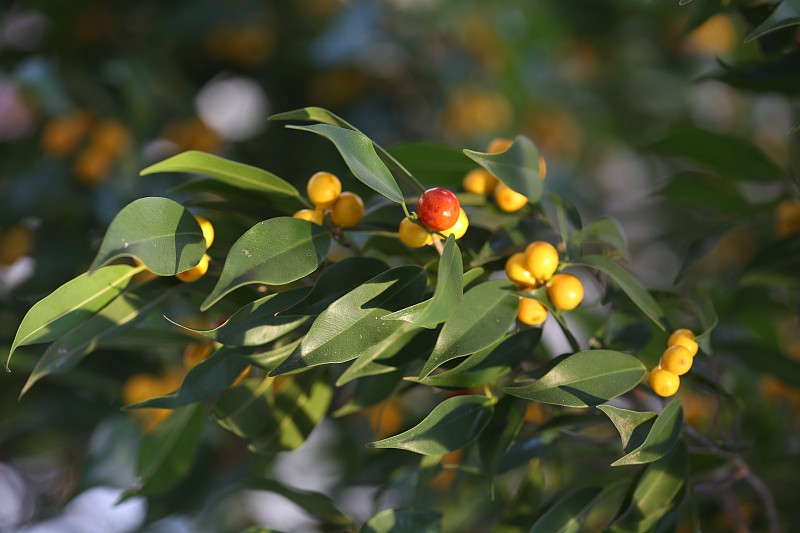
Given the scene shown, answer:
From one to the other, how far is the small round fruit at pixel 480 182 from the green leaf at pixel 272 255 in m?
0.14

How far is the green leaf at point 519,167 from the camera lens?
0.42 metres

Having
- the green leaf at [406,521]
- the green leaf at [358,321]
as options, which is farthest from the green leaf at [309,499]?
the green leaf at [358,321]

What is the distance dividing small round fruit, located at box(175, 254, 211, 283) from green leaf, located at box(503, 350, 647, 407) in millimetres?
171

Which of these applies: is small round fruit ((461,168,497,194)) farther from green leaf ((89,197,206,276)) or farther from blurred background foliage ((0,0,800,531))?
green leaf ((89,197,206,276))

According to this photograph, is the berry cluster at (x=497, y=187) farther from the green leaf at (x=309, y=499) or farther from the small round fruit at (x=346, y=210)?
the green leaf at (x=309, y=499)

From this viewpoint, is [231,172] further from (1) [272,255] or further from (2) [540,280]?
(2) [540,280]

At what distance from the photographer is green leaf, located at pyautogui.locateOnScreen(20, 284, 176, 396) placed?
421mm

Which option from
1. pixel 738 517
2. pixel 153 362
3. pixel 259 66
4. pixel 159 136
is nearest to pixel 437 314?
pixel 738 517

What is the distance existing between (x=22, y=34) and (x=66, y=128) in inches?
8.8

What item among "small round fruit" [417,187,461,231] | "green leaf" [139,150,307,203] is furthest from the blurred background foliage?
"small round fruit" [417,187,461,231]

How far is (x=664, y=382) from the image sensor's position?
0.41 meters

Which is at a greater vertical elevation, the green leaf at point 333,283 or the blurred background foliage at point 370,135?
the green leaf at point 333,283

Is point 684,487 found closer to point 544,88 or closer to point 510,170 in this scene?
point 510,170

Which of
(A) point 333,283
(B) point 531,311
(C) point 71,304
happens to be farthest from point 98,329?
(B) point 531,311
